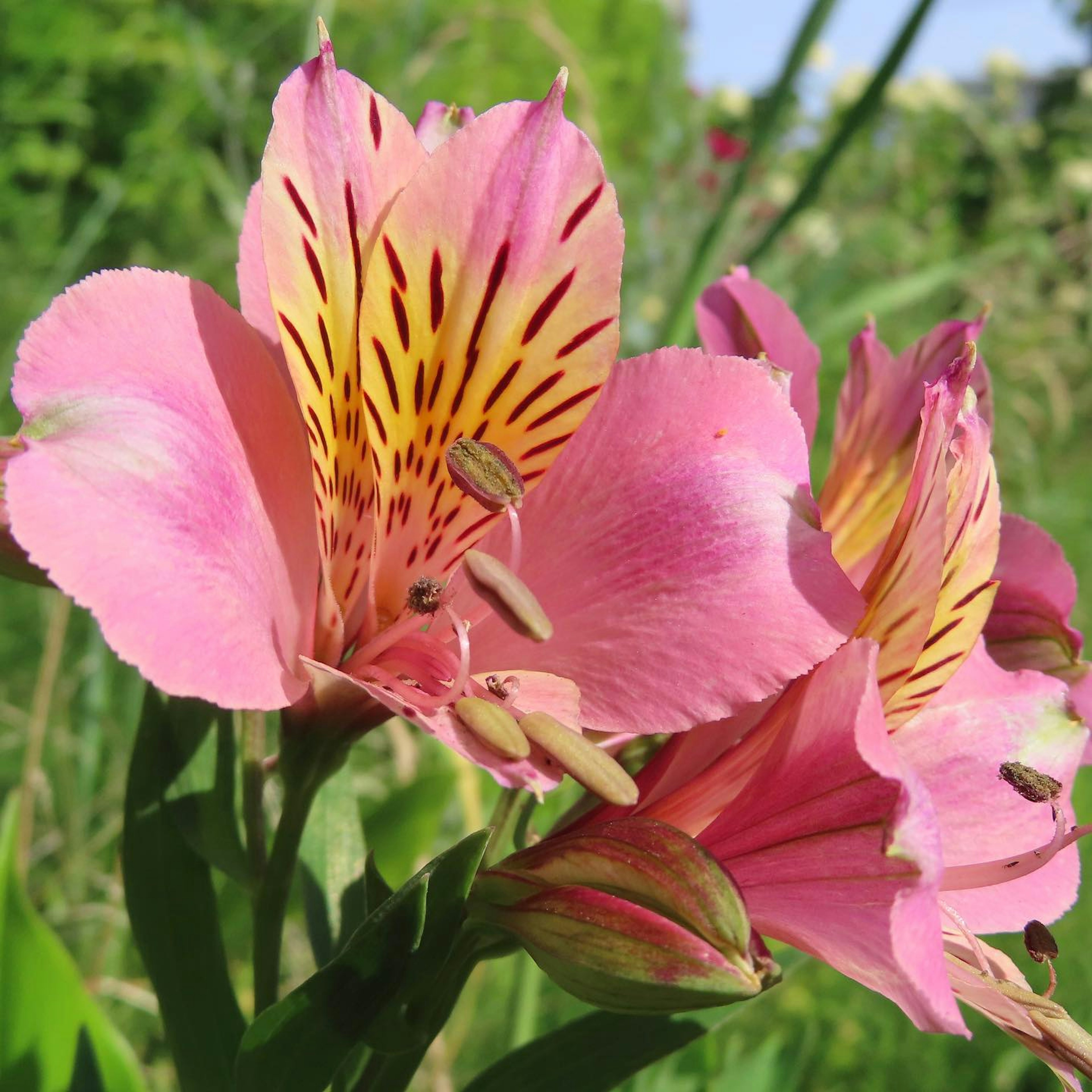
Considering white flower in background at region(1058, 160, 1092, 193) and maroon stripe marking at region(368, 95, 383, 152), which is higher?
white flower in background at region(1058, 160, 1092, 193)

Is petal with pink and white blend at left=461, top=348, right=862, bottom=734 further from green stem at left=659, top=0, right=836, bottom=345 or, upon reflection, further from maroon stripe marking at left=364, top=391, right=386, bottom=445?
green stem at left=659, top=0, right=836, bottom=345

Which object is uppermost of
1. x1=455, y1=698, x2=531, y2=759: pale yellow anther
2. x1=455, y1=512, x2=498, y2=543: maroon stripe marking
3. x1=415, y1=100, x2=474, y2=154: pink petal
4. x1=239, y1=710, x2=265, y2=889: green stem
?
x1=415, y1=100, x2=474, y2=154: pink petal

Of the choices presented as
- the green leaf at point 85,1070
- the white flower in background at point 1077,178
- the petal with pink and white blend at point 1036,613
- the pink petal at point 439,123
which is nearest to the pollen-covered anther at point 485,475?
the pink petal at point 439,123

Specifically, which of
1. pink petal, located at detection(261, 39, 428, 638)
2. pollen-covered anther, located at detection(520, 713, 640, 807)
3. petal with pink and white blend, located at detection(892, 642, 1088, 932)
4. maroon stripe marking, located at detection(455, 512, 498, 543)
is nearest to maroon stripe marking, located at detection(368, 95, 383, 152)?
pink petal, located at detection(261, 39, 428, 638)

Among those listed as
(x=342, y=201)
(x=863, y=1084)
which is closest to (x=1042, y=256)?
(x=863, y=1084)

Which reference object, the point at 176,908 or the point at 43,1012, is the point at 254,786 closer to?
the point at 176,908

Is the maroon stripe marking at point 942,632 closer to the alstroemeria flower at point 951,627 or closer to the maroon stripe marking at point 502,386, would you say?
the alstroemeria flower at point 951,627

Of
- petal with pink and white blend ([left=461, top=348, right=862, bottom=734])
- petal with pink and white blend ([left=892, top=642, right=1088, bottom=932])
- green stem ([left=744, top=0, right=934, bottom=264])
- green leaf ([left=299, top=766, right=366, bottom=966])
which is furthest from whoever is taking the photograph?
green stem ([left=744, top=0, right=934, bottom=264])

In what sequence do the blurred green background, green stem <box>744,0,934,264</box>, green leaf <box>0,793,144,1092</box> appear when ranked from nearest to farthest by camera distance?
green leaf <box>0,793,144,1092</box>
green stem <box>744,0,934,264</box>
the blurred green background
